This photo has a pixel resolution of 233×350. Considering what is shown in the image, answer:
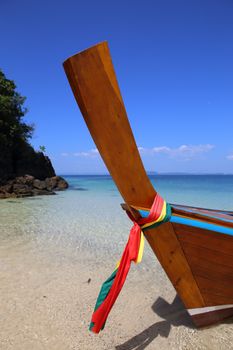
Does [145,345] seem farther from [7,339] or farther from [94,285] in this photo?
[94,285]

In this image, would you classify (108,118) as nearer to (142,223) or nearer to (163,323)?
(142,223)

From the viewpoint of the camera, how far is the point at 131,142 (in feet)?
7.38

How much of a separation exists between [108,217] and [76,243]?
13.9 ft

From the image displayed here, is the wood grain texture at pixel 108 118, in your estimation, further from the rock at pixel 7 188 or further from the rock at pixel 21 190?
the rock at pixel 7 188

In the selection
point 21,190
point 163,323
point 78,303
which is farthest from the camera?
point 21,190

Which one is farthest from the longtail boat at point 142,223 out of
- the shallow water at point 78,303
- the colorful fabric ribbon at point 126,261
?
the shallow water at point 78,303

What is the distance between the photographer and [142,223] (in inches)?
94.0

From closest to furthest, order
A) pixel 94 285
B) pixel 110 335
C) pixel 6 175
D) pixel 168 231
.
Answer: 1. pixel 168 231
2. pixel 110 335
3. pixel 94 285
4. pixel 6 175

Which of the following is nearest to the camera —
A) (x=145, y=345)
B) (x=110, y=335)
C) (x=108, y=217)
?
(x=145, y=345)

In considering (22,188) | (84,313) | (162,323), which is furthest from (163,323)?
(22,188)

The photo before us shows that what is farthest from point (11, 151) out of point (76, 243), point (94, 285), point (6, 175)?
point (94, 285)

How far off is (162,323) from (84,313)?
966mm

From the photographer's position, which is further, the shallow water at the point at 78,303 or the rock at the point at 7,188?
the rock at the point at 7,188

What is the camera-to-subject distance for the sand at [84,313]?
2.85 metres
